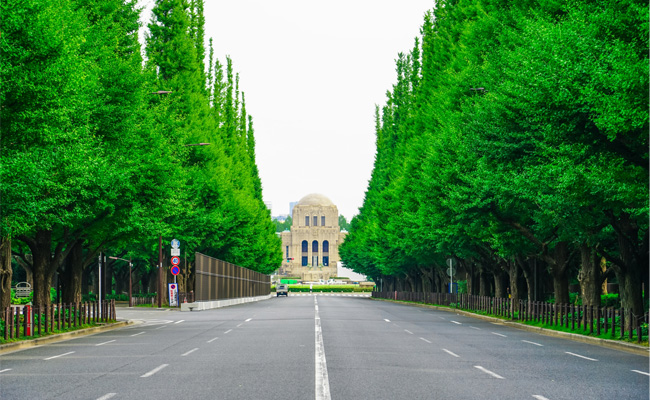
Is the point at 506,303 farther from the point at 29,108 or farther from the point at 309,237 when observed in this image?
the point at 309,237

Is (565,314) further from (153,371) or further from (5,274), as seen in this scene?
(5,274)

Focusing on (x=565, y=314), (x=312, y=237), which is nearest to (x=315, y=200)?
(x=312, y=237)

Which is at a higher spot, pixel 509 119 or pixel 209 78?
pixel 209 78

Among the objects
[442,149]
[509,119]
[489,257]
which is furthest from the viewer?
[489,257]

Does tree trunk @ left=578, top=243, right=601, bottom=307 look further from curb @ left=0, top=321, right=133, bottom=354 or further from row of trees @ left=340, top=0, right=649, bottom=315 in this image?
curb @ left=0, top=321, right=133, bottom=354

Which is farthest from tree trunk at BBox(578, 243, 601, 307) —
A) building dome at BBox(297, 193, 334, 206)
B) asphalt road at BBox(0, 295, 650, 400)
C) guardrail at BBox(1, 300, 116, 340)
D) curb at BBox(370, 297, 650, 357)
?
building dome at BBox(297, 193, 334, 206)

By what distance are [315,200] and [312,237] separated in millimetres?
9895

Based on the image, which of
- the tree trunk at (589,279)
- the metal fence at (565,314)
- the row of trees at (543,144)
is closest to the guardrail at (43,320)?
the row of trees at (543,144)

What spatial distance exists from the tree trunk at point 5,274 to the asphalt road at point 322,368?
241 centimetres

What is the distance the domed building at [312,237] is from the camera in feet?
619

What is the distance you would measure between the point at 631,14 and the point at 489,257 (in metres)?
30.2

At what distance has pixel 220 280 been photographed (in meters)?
61.2

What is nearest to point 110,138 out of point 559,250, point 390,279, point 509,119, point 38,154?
point 38,154

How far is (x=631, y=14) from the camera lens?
1758 cm
